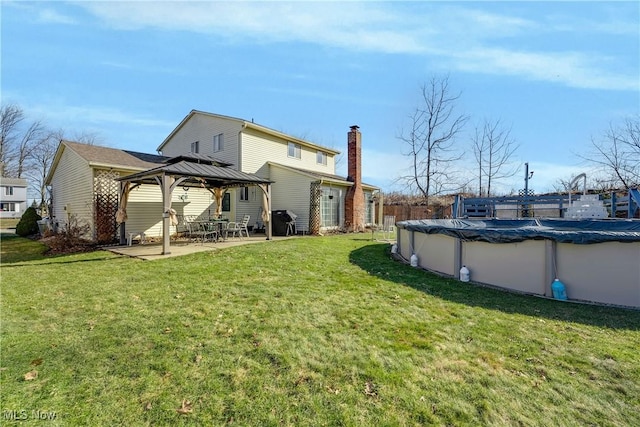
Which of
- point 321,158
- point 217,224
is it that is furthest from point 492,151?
point 217,224

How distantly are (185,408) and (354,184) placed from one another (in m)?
15.1

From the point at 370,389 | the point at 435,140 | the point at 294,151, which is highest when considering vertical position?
the point at 435,140

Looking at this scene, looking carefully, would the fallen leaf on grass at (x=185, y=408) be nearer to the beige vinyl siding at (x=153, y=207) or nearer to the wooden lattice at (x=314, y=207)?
the beige vinyl siding at (x=153, y=207)

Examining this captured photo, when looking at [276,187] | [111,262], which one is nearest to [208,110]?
[276,187]

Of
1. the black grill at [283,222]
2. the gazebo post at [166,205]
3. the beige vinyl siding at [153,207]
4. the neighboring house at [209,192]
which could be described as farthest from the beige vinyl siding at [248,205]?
the gazebo post at [166,205]

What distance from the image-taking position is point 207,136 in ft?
55.6

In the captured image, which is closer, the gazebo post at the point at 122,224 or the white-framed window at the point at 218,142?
the gazebo post at the point at 122,224

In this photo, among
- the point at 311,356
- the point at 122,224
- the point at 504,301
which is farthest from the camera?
the point at 122,224

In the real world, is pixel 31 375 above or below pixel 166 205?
below

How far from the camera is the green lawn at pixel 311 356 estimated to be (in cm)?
230

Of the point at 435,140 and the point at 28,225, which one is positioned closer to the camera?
the point at 28,225

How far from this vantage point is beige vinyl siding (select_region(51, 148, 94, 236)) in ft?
40.0

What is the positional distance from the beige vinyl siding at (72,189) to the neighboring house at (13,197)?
3842 centimetres

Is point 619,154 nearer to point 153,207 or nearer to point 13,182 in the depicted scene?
point 153,207
